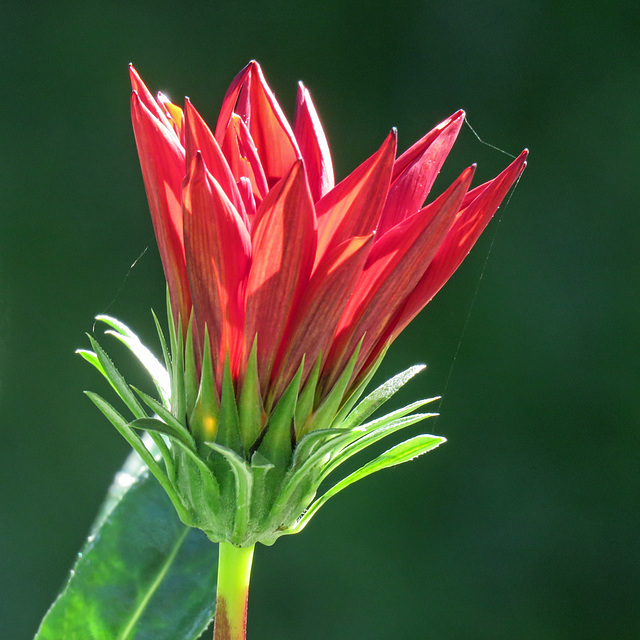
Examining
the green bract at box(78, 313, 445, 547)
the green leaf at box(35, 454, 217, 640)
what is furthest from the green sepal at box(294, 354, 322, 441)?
the green leaf at box(35, 454, 217, 640)

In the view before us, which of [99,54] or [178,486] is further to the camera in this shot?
[99,54]

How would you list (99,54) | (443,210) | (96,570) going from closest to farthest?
(443,210), (96,570), (99,54)

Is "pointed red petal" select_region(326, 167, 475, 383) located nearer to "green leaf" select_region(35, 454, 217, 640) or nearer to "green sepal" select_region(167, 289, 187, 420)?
"green sepal" select_region(167, 289, 187, 420)

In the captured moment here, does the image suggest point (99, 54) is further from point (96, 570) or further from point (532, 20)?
point (96, 570)

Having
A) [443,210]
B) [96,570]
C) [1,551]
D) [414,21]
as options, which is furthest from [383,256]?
[1,551]

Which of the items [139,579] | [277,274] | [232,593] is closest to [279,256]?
[277,274]

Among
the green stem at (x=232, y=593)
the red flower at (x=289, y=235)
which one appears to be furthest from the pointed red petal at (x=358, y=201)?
the green stem at (x=232, y=593)

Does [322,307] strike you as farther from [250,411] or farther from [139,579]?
[139,579]
